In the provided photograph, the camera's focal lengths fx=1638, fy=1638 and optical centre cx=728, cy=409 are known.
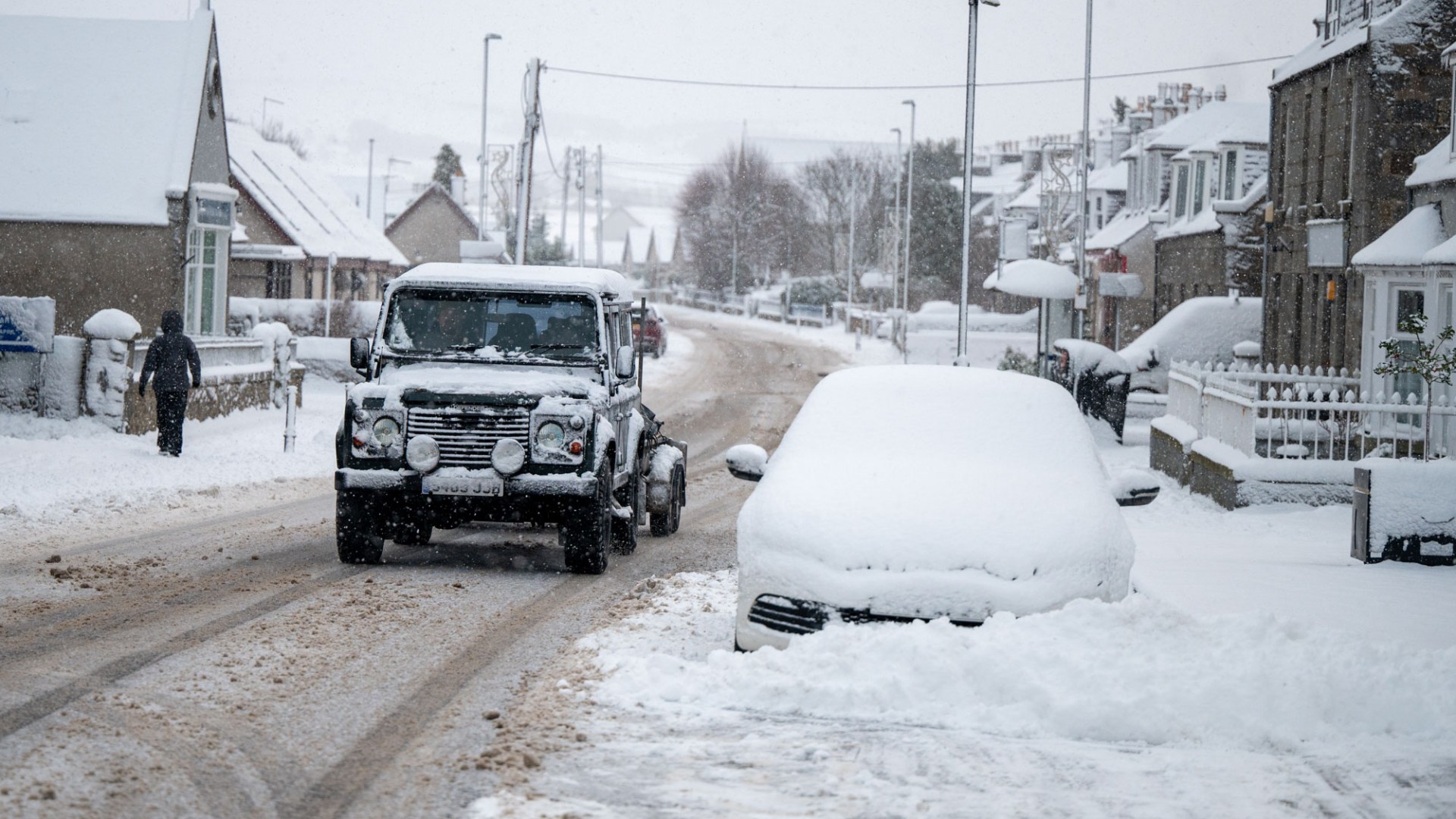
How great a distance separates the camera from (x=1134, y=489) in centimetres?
918

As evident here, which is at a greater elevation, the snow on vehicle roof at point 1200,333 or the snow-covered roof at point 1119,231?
the snow-covered roof at point 1119,231

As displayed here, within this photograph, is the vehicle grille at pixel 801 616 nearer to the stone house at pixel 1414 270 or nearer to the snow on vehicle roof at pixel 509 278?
the snow on vehicle roof at pixel 509 278

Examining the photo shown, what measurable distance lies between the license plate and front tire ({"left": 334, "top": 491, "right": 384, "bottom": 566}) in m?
0.57

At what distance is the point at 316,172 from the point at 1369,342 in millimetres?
40070

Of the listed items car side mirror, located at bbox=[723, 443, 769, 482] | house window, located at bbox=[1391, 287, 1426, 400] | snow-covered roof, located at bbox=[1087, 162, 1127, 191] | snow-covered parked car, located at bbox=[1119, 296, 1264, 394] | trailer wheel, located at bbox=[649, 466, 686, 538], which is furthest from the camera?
snow-covered roof, located at bbox=[1087, 162, 1127, 191]

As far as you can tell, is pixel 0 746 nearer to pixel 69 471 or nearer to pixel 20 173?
pixel 69 471

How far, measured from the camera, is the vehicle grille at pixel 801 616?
7.79 m

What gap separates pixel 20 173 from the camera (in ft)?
96.8

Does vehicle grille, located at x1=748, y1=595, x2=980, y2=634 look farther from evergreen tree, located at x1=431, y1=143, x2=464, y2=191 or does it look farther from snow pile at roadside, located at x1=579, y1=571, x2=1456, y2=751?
evergreen tree, located at x1=431, y1=143, x2=464, y2=191

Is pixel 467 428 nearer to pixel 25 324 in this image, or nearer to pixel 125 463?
pixel 125 463

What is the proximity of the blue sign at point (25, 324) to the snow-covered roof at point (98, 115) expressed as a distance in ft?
30.4

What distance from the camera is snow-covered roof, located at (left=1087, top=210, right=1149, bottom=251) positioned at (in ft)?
164

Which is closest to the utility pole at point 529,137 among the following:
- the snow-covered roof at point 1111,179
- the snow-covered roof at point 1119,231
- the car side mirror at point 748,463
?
the snow-covered roof at point 1119,231

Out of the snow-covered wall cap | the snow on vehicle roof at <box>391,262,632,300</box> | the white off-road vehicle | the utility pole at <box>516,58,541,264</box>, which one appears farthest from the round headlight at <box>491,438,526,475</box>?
the utility pole at <box>516,58,541,264</box>
